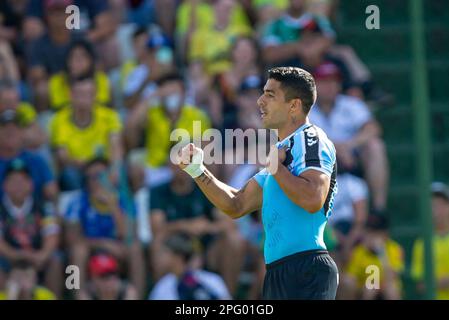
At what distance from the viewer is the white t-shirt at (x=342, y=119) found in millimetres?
9661

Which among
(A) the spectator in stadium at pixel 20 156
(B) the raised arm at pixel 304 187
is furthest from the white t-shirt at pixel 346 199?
(B) the raised arm at pixel 304 187

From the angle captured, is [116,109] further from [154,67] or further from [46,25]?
[46,25]

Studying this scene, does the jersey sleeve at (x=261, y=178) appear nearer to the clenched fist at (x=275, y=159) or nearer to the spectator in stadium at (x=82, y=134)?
the clenched fist at (x=275, y=159)

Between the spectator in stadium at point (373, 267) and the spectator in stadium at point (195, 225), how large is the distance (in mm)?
933

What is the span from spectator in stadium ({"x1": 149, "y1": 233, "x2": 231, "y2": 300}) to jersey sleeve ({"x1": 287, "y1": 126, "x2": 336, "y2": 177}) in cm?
333

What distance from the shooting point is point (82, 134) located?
9.70 meters

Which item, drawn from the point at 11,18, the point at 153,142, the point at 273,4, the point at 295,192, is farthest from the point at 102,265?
the point at 295,192

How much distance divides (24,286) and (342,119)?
3099 millimetres

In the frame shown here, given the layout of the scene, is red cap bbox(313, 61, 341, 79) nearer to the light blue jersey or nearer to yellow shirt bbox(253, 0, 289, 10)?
yellow shirt bbox(253, 0, 289, 10)

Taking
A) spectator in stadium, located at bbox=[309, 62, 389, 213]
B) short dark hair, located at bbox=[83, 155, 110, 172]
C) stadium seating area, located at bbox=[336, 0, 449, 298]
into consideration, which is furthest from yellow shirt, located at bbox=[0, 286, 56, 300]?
stadium seating area, located at bbox=[336, 0, 449, 298]

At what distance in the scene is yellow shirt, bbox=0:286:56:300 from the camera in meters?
8.99

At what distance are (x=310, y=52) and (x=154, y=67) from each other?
1436mm
